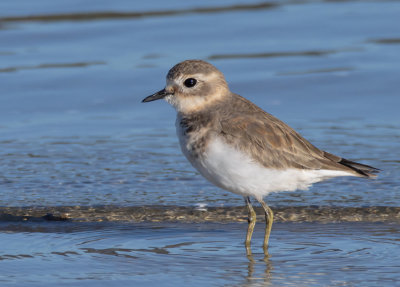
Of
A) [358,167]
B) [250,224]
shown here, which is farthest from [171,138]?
[358,167]

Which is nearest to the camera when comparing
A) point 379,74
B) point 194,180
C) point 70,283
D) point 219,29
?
point 70,283

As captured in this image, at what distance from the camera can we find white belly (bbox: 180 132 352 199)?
5.97m

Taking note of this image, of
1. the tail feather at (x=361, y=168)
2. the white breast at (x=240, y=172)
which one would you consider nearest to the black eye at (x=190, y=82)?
the white breast at (x=240, y=172)

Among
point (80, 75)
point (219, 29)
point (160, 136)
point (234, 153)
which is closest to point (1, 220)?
point (234, 153)

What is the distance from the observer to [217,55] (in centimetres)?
1234

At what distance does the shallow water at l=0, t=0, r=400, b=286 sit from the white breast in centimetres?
45

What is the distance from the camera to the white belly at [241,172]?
597 centimetres

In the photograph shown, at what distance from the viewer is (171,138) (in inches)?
366

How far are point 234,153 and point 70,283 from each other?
1.45m

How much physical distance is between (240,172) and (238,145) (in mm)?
192

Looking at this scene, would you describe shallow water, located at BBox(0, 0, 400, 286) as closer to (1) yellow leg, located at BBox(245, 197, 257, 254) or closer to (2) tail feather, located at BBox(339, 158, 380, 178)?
(1) yellow leg, located at BBox(245, 197, 257, 254)

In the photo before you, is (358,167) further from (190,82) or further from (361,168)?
(190,82)

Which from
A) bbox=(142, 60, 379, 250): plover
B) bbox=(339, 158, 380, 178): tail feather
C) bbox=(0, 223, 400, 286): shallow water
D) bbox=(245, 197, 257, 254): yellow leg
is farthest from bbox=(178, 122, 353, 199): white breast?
bbox=(0, 223, 400, 286): shallow water

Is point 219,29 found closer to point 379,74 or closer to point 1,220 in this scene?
point 379,74
